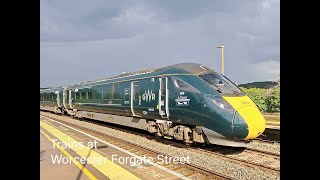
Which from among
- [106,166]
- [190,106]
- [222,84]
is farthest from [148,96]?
[106,166]

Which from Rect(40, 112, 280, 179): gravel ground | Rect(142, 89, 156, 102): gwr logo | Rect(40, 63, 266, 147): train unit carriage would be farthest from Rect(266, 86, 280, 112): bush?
Rect(40, 112, 280, 179): gravel ground

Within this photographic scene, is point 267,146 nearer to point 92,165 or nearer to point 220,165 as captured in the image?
point 220,165

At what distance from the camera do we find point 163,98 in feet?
43.3

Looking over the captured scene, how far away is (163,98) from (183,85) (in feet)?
4.93

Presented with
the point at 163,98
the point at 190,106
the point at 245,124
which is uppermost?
the point at 163,98

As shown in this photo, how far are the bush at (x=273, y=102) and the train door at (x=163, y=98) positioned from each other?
19.8 m

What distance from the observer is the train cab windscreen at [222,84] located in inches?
440

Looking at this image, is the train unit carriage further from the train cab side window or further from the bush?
the bush

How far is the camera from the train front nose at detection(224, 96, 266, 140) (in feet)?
33.5

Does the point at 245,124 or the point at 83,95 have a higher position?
the point at 83,95
